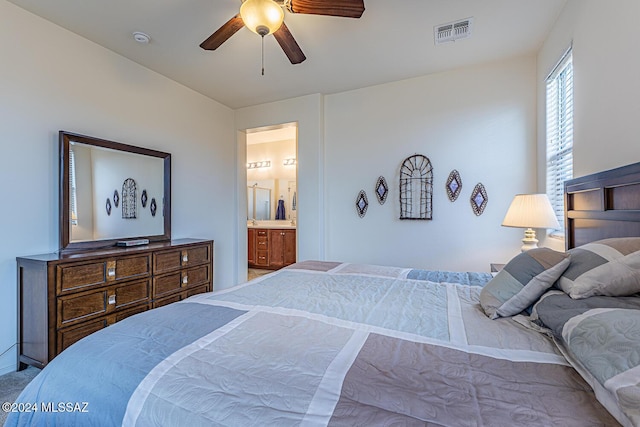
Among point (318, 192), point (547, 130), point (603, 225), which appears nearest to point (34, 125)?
point (318, 192)

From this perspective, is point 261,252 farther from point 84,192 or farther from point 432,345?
point 432,345

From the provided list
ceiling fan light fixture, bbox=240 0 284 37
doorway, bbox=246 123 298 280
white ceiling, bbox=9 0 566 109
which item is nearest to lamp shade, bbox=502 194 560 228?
white ceiling, bbox=9 0 566 109

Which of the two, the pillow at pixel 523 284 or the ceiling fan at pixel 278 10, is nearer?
the pillow at pixel 523 284

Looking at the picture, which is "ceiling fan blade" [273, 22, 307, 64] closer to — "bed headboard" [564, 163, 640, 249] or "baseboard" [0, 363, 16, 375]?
"bed headboard" [564, 163, 640, 249]

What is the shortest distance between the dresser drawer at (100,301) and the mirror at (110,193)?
51cm

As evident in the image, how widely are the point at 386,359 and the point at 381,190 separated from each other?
2778 millimetres

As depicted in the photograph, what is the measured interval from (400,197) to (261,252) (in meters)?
3.32

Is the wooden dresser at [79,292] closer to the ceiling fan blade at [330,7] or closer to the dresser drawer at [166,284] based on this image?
the dresser drawer at [166,284]

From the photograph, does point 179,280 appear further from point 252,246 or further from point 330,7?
point 252,246

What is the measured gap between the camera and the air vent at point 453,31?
236 cm

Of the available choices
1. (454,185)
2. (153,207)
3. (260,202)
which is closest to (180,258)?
(153,207)

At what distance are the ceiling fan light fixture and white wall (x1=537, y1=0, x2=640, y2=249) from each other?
70.9 inches

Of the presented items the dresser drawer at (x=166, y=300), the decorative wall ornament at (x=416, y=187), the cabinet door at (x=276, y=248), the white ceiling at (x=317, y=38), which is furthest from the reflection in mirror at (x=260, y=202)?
the decorative wall ornament at (x=416, y=187)

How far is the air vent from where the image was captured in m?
2.36
